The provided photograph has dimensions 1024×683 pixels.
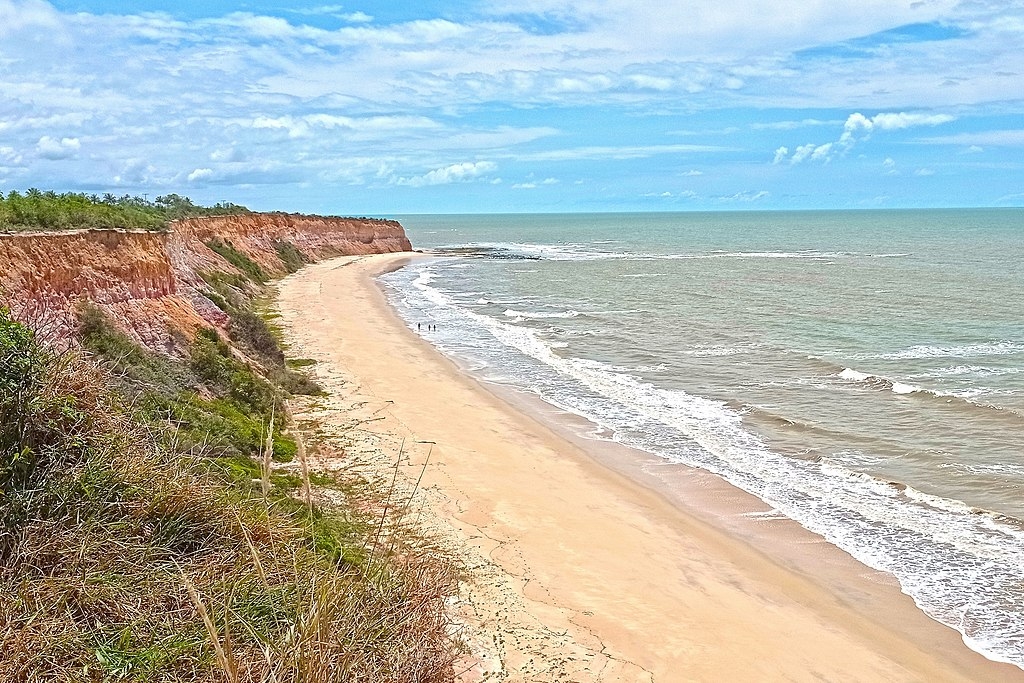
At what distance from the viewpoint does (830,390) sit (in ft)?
71.7

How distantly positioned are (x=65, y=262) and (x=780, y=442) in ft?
49.0

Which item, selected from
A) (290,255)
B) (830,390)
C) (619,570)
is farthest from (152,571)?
(290,255)

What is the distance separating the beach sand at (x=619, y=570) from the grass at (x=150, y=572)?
94.3 inches

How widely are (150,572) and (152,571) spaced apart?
0.06 meters

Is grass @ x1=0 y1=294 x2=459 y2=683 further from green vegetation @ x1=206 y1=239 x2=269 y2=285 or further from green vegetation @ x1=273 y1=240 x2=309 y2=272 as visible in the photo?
green vegetation @ x1=273 y1=240 x2=309 y2=272

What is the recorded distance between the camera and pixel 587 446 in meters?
17.3

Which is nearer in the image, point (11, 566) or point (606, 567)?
point (11, 566)

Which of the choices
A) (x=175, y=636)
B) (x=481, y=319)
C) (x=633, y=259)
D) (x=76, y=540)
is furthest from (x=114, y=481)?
(x=633, y=259)

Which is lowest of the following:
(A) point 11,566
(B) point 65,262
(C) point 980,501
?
(C) point 980,501

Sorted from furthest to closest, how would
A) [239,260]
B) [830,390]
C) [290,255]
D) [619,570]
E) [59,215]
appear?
[290,255], [239,260], [830,390], [59,215], [619,570]

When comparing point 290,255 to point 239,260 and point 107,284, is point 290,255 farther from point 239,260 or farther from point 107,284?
point 107,284

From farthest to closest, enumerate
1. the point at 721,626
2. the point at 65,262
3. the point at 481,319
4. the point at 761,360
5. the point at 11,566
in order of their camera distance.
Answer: the point at 481,319
the point at 761,360
the point at 65,262
the point at 721,626
the point at 11,566

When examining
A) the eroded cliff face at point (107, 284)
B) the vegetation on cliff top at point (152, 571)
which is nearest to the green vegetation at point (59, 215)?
the eroded cliff face at point (107, 284)

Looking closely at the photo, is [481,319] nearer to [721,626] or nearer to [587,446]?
[587,446]
